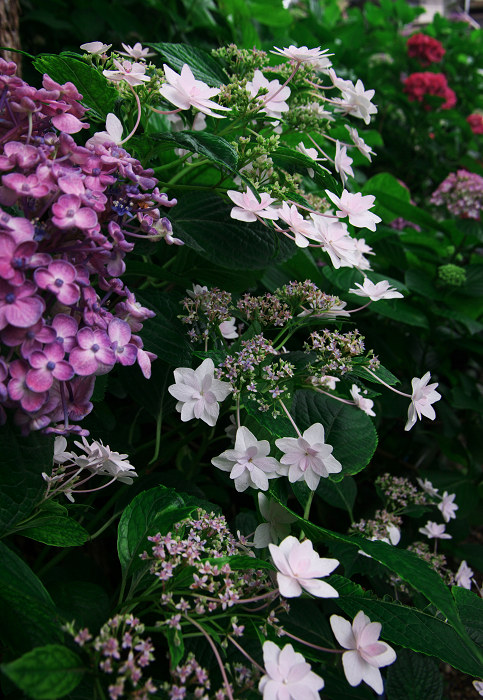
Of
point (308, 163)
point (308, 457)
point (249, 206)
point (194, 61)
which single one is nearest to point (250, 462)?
point (308, 457)

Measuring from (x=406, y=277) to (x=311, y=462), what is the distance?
86 cm

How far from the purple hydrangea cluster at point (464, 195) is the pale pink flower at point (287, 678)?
143 cm

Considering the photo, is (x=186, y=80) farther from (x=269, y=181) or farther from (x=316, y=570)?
(x=316, y=570)

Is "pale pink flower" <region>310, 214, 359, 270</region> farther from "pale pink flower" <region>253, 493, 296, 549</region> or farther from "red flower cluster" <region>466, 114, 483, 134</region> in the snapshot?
"red flower cluster" <region>466, 114, 483, 134</region>

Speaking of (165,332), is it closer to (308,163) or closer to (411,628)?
(308,163)

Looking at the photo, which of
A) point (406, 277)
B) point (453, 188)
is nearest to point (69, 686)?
point (406, 277)

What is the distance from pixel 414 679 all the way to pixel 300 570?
40 cm

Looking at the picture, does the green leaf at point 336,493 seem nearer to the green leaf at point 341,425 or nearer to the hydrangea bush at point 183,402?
the hydrangea bush at point 183,402

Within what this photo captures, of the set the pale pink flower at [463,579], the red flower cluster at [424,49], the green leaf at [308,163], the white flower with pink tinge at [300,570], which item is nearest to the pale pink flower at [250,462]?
the white flower with pink tinge at [300,570]

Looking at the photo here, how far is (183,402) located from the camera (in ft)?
2.32

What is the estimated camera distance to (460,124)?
2.46m

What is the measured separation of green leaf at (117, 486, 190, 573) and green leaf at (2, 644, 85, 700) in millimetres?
147

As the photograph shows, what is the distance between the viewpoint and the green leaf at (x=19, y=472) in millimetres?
577

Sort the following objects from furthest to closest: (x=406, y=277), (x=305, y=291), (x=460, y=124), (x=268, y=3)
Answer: (x=460, y=124) → (x=268, y=3) → (x=406, y=277) → (x=305, y=291)
